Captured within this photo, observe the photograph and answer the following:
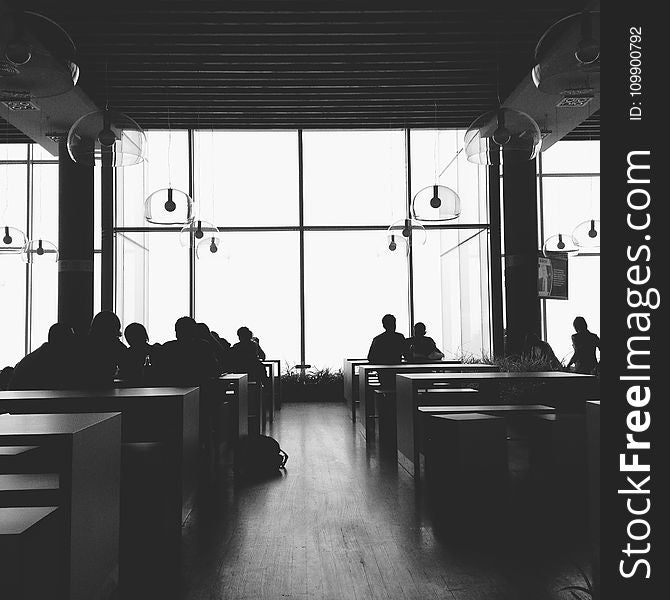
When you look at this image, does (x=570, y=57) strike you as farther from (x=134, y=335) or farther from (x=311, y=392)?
(x=311, y=392)

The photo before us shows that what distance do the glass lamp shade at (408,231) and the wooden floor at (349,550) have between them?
5.26 meters

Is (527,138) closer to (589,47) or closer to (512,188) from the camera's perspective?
(589,47)

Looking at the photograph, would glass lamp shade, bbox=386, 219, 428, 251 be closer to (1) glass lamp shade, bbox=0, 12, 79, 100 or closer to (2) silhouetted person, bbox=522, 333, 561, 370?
(2) silhouetted person, bbox=522, 333, 561, 370

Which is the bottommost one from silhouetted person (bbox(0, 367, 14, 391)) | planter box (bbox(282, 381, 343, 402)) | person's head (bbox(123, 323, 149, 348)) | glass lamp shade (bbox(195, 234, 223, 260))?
planter box (bbox(282, 381, 343, 402))

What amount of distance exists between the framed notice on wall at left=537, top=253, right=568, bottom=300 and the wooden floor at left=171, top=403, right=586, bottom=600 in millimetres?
5912

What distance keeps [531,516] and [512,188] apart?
7212mm

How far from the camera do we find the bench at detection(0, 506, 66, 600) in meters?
1.81

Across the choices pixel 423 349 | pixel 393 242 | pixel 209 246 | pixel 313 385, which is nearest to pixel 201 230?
pixel 209 246

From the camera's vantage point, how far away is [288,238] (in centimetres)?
1287

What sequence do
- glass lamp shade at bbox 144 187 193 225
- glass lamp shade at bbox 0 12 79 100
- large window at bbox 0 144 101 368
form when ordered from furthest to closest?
large window at bbox 0 144 101 368, glass lamp shade at bbox 144 187 193 225, glass lamp shade at bbox 0 12 79 100

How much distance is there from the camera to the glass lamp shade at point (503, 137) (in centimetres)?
494

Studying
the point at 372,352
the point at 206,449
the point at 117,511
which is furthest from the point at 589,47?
the point at 372,352

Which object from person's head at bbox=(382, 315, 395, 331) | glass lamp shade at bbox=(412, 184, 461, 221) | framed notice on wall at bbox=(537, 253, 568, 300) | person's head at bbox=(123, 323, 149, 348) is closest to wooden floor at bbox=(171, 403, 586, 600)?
person's head at bbox=(123, 323, 149, 348)

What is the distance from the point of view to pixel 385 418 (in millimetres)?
7578
